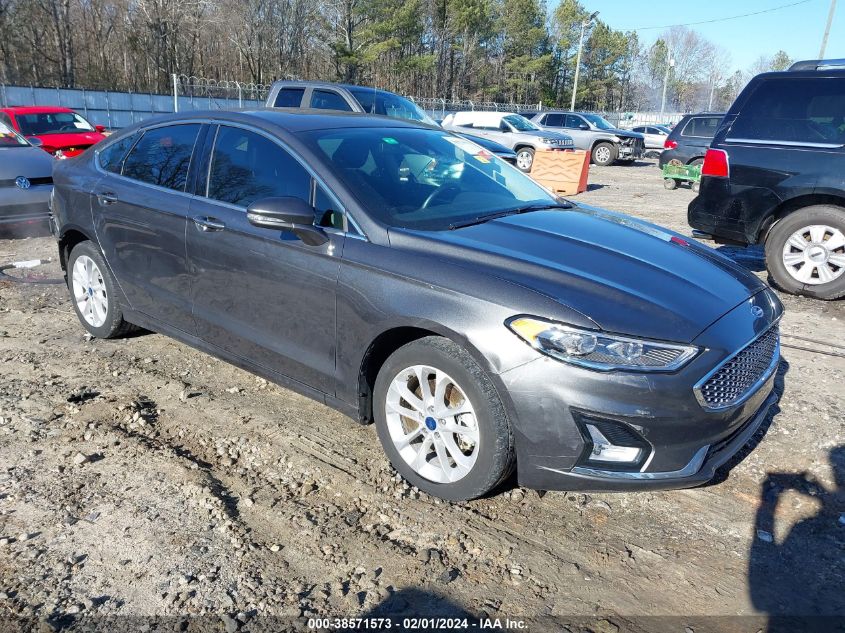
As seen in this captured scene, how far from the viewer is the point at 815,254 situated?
244 inches

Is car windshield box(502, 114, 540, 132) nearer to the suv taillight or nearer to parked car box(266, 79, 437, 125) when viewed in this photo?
parked car box(266, 79, 437, 125)

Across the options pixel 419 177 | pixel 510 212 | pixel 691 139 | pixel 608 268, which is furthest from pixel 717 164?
pixel 691 139

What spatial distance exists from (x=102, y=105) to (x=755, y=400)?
26.8 m

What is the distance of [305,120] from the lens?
12.6 feet

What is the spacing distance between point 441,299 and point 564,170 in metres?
12.7

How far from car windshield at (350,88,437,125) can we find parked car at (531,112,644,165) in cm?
1352

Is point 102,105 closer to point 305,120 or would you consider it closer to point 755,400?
point 305,120

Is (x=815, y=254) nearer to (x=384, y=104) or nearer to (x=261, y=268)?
(x=261, y=268)

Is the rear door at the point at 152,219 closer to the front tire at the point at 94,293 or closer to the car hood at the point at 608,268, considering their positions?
the front tire at the point at 94,293

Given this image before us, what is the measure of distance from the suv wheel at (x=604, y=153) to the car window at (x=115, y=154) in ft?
69.7

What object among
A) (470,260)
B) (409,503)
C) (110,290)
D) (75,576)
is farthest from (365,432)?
(110,290)

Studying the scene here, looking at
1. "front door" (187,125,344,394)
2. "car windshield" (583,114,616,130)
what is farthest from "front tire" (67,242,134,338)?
"car windshield" (583,114,616,130)

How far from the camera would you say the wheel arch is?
6086 mm

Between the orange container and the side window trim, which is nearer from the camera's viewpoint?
the side window trim
